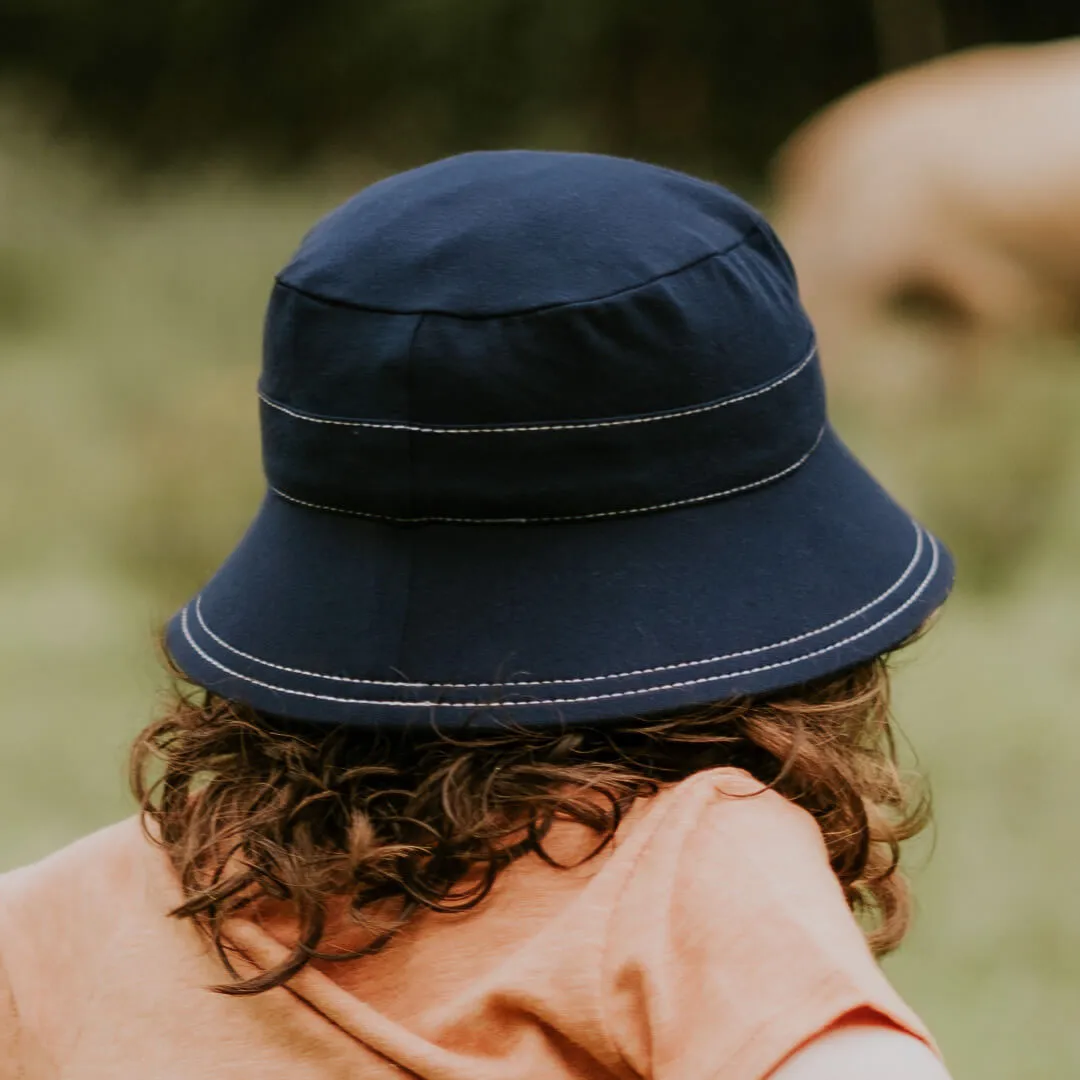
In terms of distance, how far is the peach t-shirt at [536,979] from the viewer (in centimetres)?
73

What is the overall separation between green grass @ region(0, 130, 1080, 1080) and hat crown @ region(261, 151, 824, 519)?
2.05 feet

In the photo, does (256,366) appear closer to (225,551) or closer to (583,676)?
(225,551)

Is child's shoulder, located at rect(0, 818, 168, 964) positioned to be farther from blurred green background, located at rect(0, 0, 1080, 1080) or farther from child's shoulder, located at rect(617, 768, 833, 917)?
blurred green background, located at rect(0, 0, 1080, 1080)

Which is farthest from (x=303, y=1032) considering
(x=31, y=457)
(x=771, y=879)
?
(x=31, y=457)

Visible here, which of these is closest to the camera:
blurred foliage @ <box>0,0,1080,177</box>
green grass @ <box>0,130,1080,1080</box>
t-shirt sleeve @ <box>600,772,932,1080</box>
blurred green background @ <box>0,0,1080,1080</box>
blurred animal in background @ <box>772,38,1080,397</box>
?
t-shirt sleeve @ <box>600,772,932,1080</box>

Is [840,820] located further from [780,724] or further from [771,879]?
[771,879]

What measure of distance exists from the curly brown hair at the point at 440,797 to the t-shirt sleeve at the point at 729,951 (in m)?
0.06

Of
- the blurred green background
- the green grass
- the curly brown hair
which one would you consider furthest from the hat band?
the blurred green background

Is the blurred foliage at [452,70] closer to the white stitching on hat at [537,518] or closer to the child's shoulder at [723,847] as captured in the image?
the white stitching on hat at [537,518]

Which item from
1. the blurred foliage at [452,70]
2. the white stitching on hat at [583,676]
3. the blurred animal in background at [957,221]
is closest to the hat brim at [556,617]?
the white stitching on hat at [583,676]

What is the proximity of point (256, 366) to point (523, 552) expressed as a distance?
4.86 metres

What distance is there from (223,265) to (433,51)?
9.13 feet

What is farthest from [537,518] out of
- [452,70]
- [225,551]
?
[452,70]

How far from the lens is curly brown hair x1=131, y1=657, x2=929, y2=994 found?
85 cm
